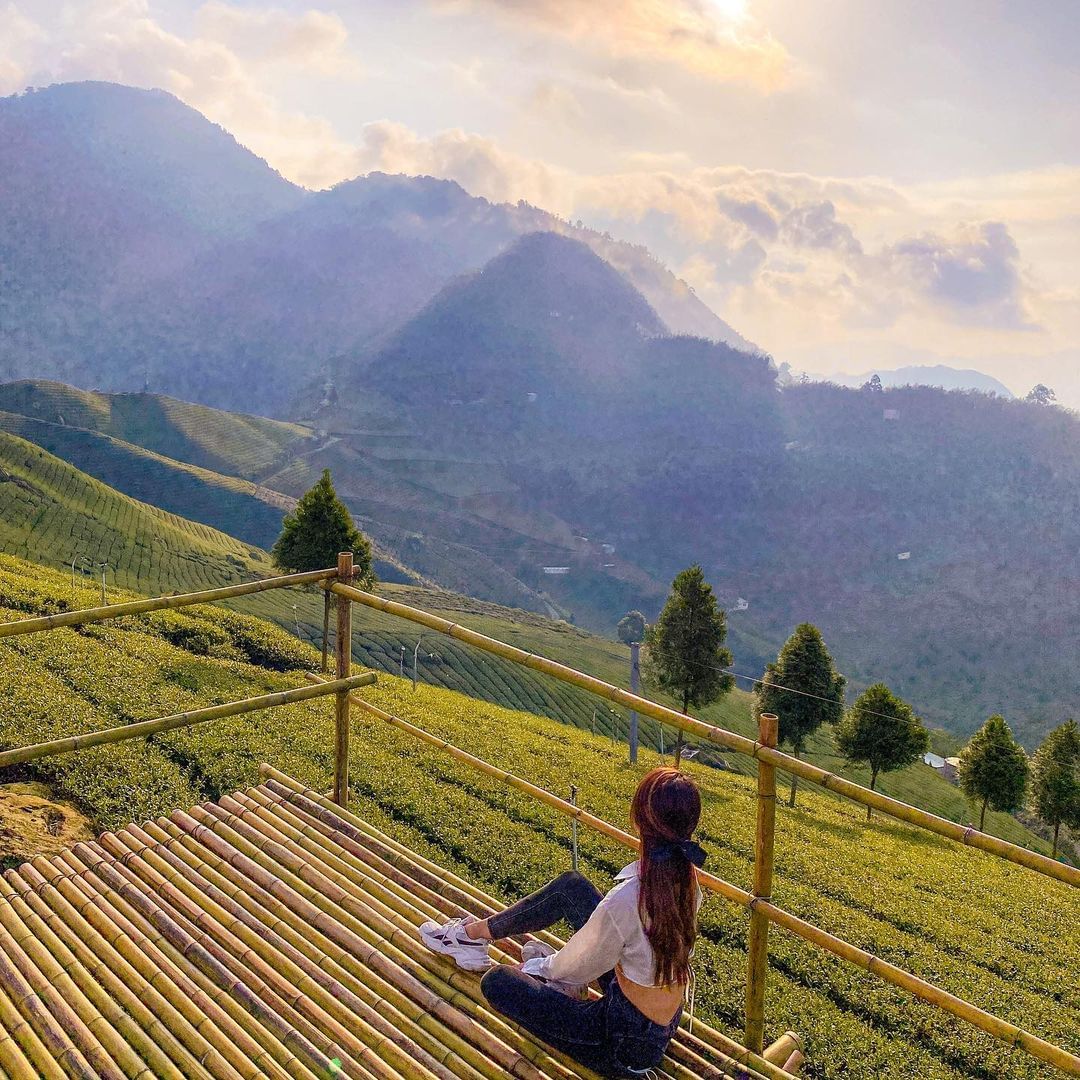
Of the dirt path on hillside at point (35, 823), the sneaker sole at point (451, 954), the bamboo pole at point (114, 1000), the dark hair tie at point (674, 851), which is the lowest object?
the dirt path on hillside at point (35, 823)

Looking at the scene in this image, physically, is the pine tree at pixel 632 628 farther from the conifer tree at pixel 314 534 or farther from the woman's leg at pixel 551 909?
the woman's leg at pixel 551 909

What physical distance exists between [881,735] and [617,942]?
2750 centimetres

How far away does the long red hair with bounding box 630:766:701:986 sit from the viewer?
10.5 feet

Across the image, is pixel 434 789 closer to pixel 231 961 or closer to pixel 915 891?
pixel 231 961

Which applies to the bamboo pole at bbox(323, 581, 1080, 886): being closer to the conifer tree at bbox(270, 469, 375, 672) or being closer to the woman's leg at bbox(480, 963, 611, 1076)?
the woman's leg at bbox(480, 963, 611, 1076)

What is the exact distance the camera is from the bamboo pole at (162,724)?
14.7 feet

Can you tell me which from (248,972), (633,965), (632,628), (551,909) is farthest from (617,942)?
(632,628)

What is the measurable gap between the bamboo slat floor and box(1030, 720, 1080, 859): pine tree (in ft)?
105

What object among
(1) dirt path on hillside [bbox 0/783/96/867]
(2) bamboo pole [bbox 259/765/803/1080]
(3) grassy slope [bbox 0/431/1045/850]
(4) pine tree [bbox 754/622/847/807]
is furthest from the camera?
(3) grassy slope [bbox 0/431/1045/850]

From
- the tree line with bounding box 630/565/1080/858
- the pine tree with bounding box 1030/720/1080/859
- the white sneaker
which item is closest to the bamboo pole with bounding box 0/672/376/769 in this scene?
the white sneaker

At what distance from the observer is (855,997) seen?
23.1ft

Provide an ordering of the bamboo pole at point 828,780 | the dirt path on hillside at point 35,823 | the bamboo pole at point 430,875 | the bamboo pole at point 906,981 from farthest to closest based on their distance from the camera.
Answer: the dirt path on hillside at point 35,823, the bamboo pole at point 430,875, the bamboo pole at point 828,780, the bamboo pole at point 906,981

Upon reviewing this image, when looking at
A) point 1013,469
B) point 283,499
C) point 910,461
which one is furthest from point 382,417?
point 1013,469

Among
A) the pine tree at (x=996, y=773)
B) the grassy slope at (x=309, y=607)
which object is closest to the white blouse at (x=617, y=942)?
the grassy slope at (x=309, y=607)
